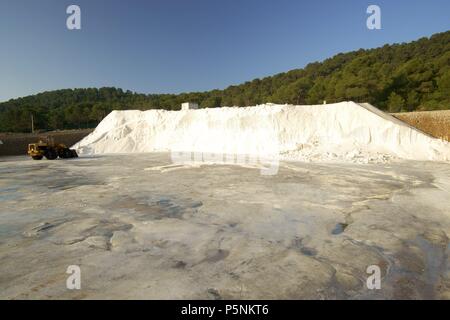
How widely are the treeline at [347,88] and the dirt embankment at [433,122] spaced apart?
13.1 m

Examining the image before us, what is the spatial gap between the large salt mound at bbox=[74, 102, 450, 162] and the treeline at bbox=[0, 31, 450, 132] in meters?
16.5

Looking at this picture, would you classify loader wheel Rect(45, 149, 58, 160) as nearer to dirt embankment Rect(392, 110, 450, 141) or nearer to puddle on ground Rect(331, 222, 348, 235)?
puddle on ground Rect(331, 222, 348, 235)

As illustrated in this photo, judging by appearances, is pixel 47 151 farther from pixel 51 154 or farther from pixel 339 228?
pixel 339 228

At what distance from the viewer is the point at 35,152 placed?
2153cm

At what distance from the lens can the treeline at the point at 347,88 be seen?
1501 inches

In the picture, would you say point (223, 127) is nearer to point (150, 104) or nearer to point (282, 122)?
point (282, 122)

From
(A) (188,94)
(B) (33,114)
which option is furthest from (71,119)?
(A) (188,94)

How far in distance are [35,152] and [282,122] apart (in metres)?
19.6

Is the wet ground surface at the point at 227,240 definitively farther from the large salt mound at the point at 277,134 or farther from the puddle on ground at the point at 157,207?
the large salt mound at the point at 277,134

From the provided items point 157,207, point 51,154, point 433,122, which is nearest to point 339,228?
point 157,207

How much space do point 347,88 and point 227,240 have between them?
3874 cm

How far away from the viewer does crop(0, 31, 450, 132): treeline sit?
38125 millimetres

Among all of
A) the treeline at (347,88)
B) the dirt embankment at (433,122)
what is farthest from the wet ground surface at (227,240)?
the treeline at (347,88)

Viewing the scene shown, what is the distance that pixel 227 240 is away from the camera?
5.71 m
